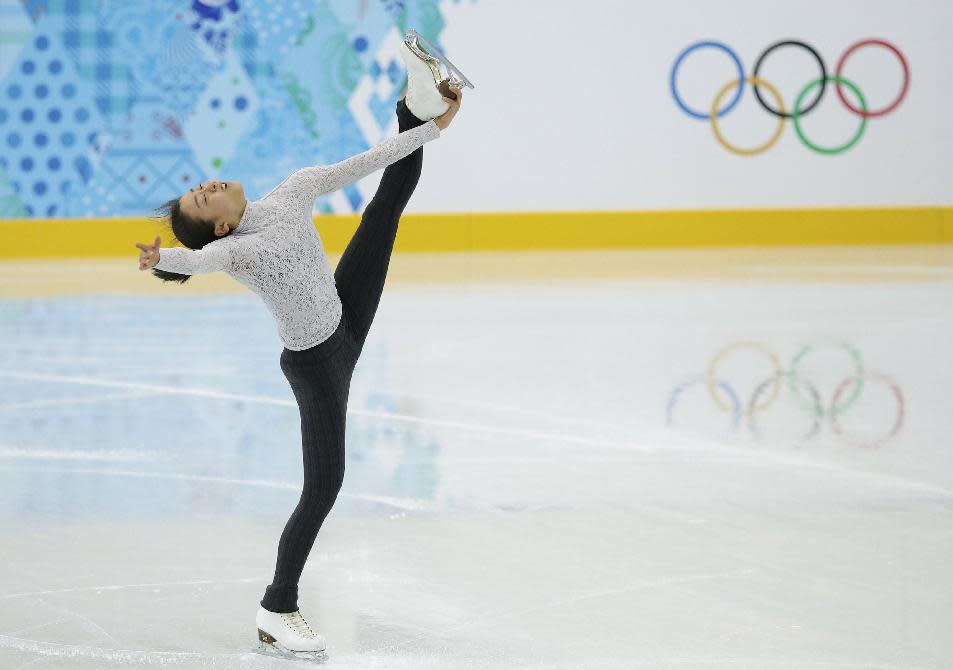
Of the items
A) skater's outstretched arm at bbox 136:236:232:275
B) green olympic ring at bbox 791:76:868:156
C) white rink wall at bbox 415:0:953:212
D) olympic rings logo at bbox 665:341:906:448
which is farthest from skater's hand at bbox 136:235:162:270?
green olympic ring at bbox 791:76:868:156

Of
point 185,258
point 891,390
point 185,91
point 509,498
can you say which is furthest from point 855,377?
point 185,91

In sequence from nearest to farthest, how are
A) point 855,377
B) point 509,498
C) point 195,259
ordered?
point 195,259 → point 509,498 → point 855,377

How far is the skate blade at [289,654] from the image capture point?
2.49m

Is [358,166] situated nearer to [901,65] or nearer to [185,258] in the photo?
[185,258]

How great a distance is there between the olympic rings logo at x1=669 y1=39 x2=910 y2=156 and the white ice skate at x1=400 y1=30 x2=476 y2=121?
892 centimetres

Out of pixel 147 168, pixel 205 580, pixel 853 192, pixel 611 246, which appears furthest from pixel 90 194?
pixel 205 580

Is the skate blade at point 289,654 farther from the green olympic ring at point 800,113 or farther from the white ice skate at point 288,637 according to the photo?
the green olympic ring at point 800,113

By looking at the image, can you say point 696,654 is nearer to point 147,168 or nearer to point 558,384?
point 558,384

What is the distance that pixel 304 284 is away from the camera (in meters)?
2.52

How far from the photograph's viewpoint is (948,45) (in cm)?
1123

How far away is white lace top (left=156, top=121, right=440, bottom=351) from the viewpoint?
2.48 metres

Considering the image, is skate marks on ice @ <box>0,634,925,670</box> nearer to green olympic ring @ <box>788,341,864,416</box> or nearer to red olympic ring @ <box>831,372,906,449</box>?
red olympic ring @ <box>831,372,906,449</box>

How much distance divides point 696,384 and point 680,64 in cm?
655

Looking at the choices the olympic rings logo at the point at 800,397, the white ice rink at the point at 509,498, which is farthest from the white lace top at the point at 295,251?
the olympic rings logo at the point at 800,397
